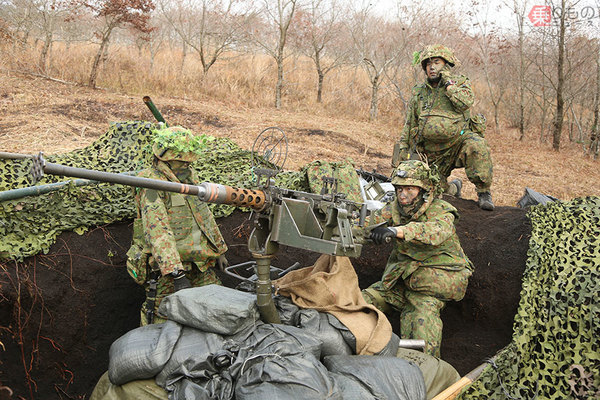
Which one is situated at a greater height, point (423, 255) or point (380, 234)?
point (380, 234)

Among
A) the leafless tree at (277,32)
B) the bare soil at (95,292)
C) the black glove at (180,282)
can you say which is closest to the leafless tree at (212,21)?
the leafless tree at (277,32)

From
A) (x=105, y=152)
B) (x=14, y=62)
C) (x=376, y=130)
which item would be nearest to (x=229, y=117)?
(x=376, y=130)

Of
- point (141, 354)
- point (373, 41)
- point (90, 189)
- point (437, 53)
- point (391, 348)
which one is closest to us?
point (141, 354)

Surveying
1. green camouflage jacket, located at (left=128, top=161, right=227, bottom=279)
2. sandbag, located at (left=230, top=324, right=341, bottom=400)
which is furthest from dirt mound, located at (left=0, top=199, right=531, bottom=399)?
sandbag, located at (left=230, top=324, right=341, bottom=400)

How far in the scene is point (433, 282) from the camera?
4418mm

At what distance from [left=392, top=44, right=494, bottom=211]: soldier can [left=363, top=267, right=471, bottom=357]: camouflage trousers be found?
7.25ft

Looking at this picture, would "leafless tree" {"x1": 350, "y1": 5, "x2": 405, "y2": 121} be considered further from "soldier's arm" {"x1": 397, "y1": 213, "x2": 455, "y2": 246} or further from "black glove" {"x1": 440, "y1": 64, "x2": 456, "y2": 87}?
"soldier's arm" {"x1": 397, "y1": 213, "x2": 455, "y2": 246}

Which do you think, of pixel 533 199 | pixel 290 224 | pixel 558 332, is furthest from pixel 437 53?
pixel 290 224

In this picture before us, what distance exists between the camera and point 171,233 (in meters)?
4.08

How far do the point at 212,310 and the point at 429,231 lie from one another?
1.89 m

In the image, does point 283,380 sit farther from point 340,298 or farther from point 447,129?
point 447,129

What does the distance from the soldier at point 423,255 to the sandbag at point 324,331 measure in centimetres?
90

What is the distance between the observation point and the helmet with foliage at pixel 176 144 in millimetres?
4020

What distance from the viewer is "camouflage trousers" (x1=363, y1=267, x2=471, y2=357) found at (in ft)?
14.0
